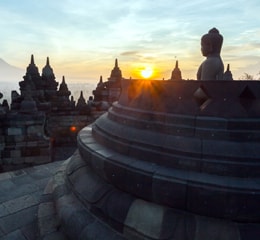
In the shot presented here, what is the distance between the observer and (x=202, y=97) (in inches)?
128

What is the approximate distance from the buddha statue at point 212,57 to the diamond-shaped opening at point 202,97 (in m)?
1.51

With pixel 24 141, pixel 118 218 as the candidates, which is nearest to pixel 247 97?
pixel 118 218

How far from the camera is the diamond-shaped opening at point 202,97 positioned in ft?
10.6

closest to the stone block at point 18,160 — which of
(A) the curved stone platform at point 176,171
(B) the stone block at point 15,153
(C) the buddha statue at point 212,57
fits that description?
(B) the stone block at point 15,153

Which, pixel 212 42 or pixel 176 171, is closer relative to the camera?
pixel 176 171

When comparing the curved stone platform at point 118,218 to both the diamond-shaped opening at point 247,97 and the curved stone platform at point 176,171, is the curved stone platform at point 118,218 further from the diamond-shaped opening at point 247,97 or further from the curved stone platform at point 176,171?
the diamond-shaped opening at point 247,97

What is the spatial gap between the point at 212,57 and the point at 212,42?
0.29 m

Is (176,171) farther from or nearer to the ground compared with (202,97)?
nearer to the ground

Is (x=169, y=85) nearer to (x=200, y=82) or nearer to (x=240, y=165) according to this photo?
(x=200, y=82)

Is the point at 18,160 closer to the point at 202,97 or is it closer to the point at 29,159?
the point at 29,159

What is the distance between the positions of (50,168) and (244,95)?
5.17 meters

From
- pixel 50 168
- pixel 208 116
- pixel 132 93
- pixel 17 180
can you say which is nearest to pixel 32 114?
pixel 50 168

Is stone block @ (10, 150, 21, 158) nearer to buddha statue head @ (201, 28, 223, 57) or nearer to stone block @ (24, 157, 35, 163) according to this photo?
stone block @ (24, 157, 35, 163)

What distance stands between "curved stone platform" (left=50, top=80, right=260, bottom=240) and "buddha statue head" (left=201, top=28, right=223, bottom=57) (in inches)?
68.2
